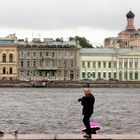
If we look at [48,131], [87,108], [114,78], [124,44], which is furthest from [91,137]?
[124,44]

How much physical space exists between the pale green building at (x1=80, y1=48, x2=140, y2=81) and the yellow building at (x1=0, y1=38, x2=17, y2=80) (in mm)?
10403

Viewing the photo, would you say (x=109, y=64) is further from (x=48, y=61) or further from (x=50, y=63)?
(x=48, y=61)

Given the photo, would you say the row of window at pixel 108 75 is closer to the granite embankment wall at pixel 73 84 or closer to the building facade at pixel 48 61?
the building facade at pixel 48 61

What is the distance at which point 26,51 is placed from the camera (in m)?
118

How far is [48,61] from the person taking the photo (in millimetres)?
118125

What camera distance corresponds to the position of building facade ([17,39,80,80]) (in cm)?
11681

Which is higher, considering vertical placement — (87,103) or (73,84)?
(73,84)

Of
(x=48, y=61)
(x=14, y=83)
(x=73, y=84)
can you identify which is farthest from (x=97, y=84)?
(x=14, y=83)

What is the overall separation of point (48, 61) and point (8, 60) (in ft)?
19.8

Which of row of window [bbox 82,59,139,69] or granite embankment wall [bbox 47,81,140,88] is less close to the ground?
row of window [bbox 82,59,139,69]

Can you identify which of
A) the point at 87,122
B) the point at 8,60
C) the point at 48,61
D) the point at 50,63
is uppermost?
the point at 8,60

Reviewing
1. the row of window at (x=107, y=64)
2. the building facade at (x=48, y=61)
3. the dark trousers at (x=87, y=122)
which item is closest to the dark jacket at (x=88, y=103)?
the dark trousers at (x=87, y=122)

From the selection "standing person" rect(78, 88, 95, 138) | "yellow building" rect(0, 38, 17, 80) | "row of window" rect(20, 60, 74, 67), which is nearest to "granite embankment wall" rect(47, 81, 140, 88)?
"row of window" rect(20, 60, 74, 67)

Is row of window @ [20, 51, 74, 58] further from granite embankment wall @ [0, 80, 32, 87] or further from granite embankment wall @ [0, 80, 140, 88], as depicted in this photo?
granite embankment wall @ [0, 80, 32, 87]
